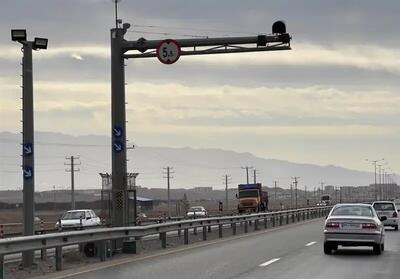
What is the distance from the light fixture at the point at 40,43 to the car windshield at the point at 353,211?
972 cm

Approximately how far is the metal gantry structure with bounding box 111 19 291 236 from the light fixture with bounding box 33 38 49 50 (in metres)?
3.98

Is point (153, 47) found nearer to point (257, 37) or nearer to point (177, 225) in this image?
point (257, 37)

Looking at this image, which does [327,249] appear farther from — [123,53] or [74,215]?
[74,215]

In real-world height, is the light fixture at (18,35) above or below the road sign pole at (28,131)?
above

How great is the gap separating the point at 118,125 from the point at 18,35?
556 centimetres

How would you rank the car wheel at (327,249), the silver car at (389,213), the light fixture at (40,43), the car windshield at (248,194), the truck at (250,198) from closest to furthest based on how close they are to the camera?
the light fixture at (40,43)
the car wheel at (327,249)
the silver car at (389,213)
the truck at (250,198)
the car windshield at (248,194)

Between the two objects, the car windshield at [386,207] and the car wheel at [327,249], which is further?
the car windshield at [386,207]

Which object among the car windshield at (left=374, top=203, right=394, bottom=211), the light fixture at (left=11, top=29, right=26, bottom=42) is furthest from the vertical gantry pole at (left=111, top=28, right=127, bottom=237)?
the car windshield at (left=374, top=203, right=394, bottom=211)

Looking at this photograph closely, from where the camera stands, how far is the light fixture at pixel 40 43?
2108cm

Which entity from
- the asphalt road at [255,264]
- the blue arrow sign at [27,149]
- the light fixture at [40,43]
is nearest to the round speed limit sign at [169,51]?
the light fixture at [40,43]

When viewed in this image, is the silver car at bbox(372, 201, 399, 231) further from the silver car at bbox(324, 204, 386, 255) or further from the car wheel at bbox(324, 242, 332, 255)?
the silver car at bbox(324, 204, 386, 255)

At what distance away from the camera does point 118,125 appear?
988 inches

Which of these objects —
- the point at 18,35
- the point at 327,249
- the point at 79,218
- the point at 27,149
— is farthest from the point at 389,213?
the point at 18,35

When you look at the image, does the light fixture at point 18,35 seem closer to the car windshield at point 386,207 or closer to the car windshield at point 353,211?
the car windshield at point 353,211
